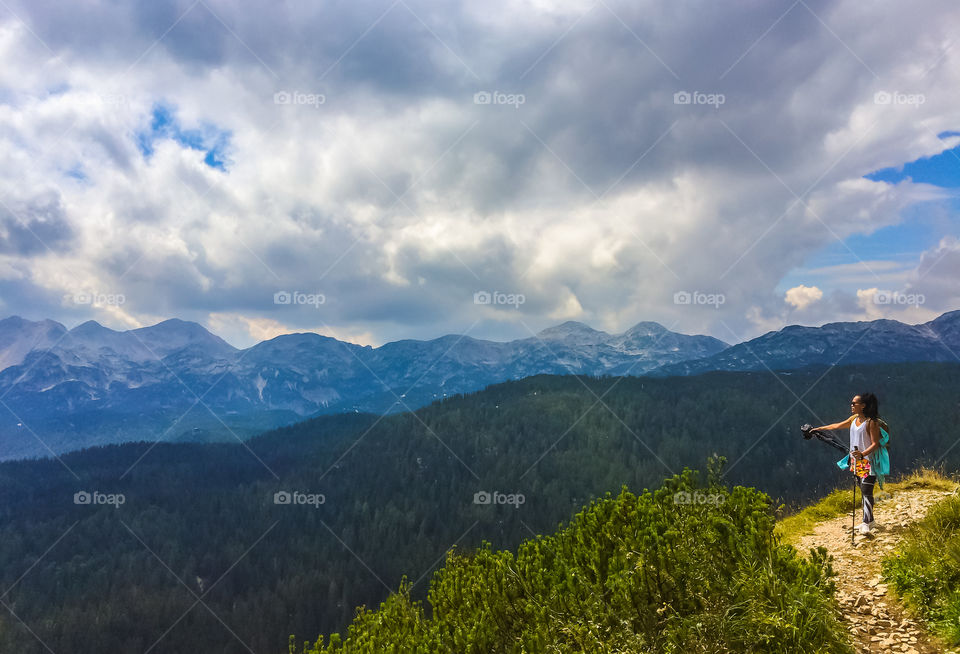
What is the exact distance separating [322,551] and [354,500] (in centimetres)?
3161

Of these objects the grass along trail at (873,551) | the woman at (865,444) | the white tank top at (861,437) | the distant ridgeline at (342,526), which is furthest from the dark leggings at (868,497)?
the distant ridgeline at (342,526)

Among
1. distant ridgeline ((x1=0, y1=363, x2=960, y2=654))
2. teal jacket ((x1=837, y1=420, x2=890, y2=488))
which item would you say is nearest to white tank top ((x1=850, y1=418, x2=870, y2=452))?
teal jacket ((x1=837, y1=420, x2=890, y2=488))

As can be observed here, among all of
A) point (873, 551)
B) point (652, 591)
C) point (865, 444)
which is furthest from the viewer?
point (865, 444)

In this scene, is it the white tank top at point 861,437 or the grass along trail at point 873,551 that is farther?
the white tank top at point 861,437

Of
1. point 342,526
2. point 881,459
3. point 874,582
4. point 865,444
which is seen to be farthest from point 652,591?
point 342,526

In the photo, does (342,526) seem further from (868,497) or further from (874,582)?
(874,582)

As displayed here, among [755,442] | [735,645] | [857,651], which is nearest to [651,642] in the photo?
[735,645]

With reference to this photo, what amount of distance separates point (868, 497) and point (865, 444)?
112 centimetres

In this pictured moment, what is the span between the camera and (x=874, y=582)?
7.71 meters

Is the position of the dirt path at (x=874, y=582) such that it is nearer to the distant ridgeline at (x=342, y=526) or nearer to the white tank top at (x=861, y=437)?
the white tank top at (x=861, y=437)

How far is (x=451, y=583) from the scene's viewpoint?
29.5ft

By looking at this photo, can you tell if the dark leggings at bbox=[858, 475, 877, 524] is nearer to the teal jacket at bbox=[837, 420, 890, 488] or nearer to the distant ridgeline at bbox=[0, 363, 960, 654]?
the teal jacket at bbox=[837, 420, 890, 488]

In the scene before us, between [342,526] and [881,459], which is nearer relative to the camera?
[881,459]

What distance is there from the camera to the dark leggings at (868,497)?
9969 millimetres
